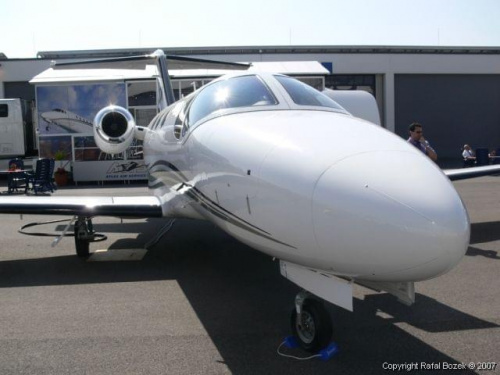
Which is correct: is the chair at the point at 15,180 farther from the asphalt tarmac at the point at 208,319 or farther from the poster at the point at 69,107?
the asphalt tarmac at the point at 208,319

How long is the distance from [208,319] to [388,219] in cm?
255

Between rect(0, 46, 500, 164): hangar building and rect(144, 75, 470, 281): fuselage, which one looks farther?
rect(0, 46, 500, 164): hangar building

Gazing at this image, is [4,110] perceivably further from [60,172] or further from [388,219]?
[388,219]

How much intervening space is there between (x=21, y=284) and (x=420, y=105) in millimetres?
30626

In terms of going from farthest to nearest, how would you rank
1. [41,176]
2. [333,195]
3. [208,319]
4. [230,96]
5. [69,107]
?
[69,107] < [41,176] < [230,96] < [208,319] < [333,195]

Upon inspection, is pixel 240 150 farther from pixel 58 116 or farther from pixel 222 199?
pixel 58 116

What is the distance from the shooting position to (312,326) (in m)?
4.14

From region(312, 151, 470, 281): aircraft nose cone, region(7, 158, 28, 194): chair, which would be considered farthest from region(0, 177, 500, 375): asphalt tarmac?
region(7, 158, 28, 194): chair

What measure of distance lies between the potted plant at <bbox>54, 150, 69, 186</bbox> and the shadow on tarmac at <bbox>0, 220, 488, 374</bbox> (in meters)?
14.6

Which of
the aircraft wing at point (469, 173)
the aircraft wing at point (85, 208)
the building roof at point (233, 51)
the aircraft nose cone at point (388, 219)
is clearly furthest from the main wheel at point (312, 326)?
the building roof at point (233, 51)

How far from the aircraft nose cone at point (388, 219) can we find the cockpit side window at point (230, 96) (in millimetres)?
1997

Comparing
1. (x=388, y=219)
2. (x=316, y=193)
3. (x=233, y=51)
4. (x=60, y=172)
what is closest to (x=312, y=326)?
(x=316, y=193)

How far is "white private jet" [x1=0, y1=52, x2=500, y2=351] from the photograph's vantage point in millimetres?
3207

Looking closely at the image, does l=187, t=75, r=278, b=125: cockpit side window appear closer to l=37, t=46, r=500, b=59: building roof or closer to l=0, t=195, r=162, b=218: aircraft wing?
l=0, t=195, r=162, b=218: aircraft wing
